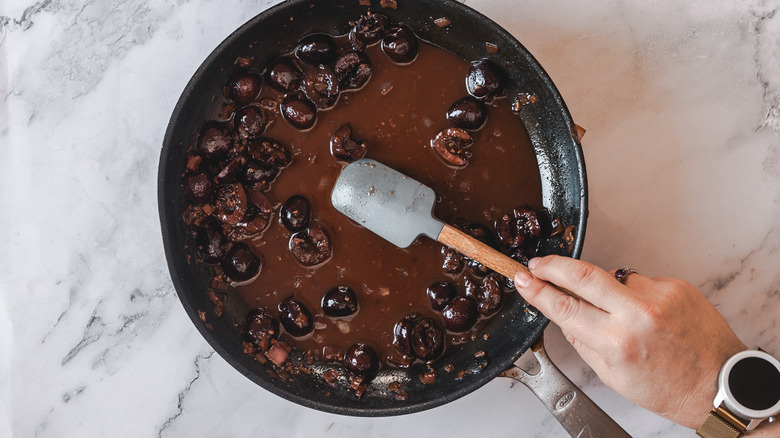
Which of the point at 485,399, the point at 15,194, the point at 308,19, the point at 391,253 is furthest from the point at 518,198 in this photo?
the point at 15,194

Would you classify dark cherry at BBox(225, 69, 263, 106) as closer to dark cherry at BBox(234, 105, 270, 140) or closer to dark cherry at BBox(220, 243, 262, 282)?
dark cherry at BBox(234, 105, 270, 140)

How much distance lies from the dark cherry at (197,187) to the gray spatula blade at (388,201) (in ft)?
1.56

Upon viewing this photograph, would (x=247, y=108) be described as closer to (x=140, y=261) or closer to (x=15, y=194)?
(x=140, y=261)

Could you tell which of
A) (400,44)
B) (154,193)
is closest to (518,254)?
(400,44)

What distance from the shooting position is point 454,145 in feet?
7.29

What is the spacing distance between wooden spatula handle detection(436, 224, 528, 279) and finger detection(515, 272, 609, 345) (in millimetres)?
111

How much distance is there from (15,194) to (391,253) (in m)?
1.52

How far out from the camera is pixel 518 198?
7.48 ft

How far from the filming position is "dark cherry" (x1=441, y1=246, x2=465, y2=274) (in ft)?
7.38

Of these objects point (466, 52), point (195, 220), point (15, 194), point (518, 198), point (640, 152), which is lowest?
point (15, 194)

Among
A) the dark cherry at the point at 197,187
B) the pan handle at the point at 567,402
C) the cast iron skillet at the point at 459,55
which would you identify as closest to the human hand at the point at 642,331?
the pan handle at the point at 567,402

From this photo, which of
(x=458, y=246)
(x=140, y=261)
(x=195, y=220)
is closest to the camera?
(x=458, y=246)

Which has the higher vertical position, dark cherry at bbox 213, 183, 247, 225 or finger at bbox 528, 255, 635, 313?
finger at bbox 528, 255, 635, 313

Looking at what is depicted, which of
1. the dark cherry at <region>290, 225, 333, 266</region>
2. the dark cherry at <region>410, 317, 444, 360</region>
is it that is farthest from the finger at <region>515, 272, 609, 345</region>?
the dark cherry at <region>290, 225, 333, 266</region>
